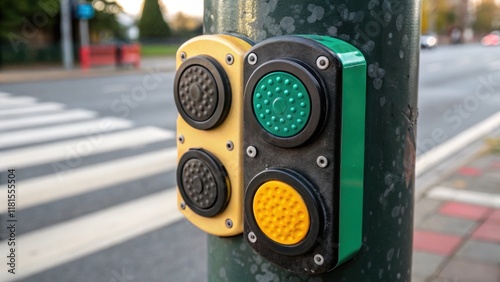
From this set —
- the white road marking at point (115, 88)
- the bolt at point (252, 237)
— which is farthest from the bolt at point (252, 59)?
the white road marking at point (115, 88)

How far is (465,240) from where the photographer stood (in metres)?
3.96

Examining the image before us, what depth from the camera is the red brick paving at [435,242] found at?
12.4ft

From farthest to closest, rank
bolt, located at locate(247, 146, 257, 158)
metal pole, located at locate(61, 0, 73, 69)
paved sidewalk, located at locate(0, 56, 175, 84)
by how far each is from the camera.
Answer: metal pole, located at locate(61, 0, 73, 69)
paved sidewalk, located at locate(0, 56, 175, 84)
bolt, located at locate(247, 146, 257, 158)

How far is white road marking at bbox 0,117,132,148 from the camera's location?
311 inches

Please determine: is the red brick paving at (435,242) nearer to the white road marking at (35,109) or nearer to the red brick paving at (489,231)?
the red brick paving at (489,231)

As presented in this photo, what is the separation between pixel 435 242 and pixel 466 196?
139 centimetres

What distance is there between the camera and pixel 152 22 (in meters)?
41.3

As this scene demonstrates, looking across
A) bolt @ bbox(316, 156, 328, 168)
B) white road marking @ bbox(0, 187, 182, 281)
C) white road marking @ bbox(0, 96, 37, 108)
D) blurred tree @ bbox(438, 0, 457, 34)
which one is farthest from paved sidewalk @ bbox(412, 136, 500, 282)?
blurred tree @ bbox(438, 0, 457, 34)

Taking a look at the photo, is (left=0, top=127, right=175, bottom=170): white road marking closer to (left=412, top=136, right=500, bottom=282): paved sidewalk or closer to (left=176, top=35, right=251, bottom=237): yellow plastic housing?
(left=412, top=136, right=500, bottom=282): paved sidewalk

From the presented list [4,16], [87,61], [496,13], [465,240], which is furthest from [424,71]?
[496,13]

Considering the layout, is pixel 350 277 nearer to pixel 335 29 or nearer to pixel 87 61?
pixel 335 29

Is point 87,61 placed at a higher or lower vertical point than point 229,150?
lower

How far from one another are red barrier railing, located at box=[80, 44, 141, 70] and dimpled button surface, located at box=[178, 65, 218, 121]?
72.3ft

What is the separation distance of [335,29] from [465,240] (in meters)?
3.32
